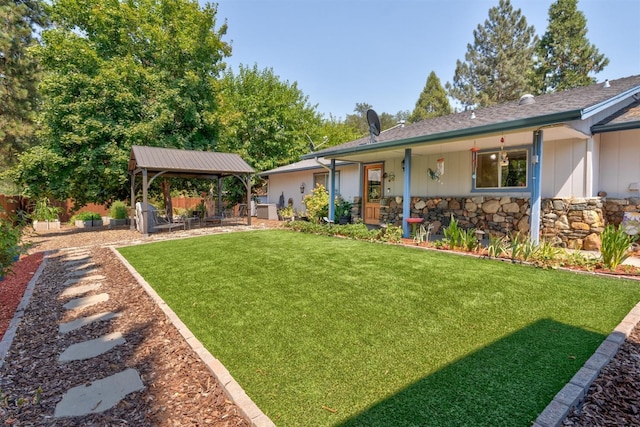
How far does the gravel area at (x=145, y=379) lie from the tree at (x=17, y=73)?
1756 cm

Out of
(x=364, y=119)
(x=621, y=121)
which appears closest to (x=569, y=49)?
(x=621, y=121)

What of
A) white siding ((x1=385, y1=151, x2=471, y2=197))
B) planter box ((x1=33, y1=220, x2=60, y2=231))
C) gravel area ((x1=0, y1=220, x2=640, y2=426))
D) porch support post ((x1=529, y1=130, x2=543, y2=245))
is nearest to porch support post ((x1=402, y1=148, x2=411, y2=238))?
white siding ((x1=385, y1=151, x2=471, y2=197))

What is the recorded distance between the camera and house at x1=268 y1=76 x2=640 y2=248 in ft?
19.4

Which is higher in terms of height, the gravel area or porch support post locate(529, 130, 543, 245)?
porch support post locate(529, 130, 543, 245)

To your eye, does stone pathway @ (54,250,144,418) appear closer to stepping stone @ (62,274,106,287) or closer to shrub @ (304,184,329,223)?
stepping stone @ (62,274,106,287)

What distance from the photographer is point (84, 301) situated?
4188mm

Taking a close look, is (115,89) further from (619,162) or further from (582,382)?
(619,162)

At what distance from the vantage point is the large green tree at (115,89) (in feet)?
39.1

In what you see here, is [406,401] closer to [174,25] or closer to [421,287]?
[421,287]

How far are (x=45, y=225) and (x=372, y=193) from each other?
45.5ft

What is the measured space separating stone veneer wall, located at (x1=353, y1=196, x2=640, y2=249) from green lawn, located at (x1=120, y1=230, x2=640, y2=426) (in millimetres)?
2402

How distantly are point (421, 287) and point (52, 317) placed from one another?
15.0ft

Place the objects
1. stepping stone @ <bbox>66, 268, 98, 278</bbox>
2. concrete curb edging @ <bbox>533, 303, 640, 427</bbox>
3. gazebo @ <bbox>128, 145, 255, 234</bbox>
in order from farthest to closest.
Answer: gazebo @ <bbox>128, 145, 255, 234</bbox>, stepping stone @ <bbox>66, 268, 98, 278</bbox>, concrete curb edging @ <bbox>533, 303, 640, 427</bbox>

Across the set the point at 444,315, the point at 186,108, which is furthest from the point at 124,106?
the point at 444,315
